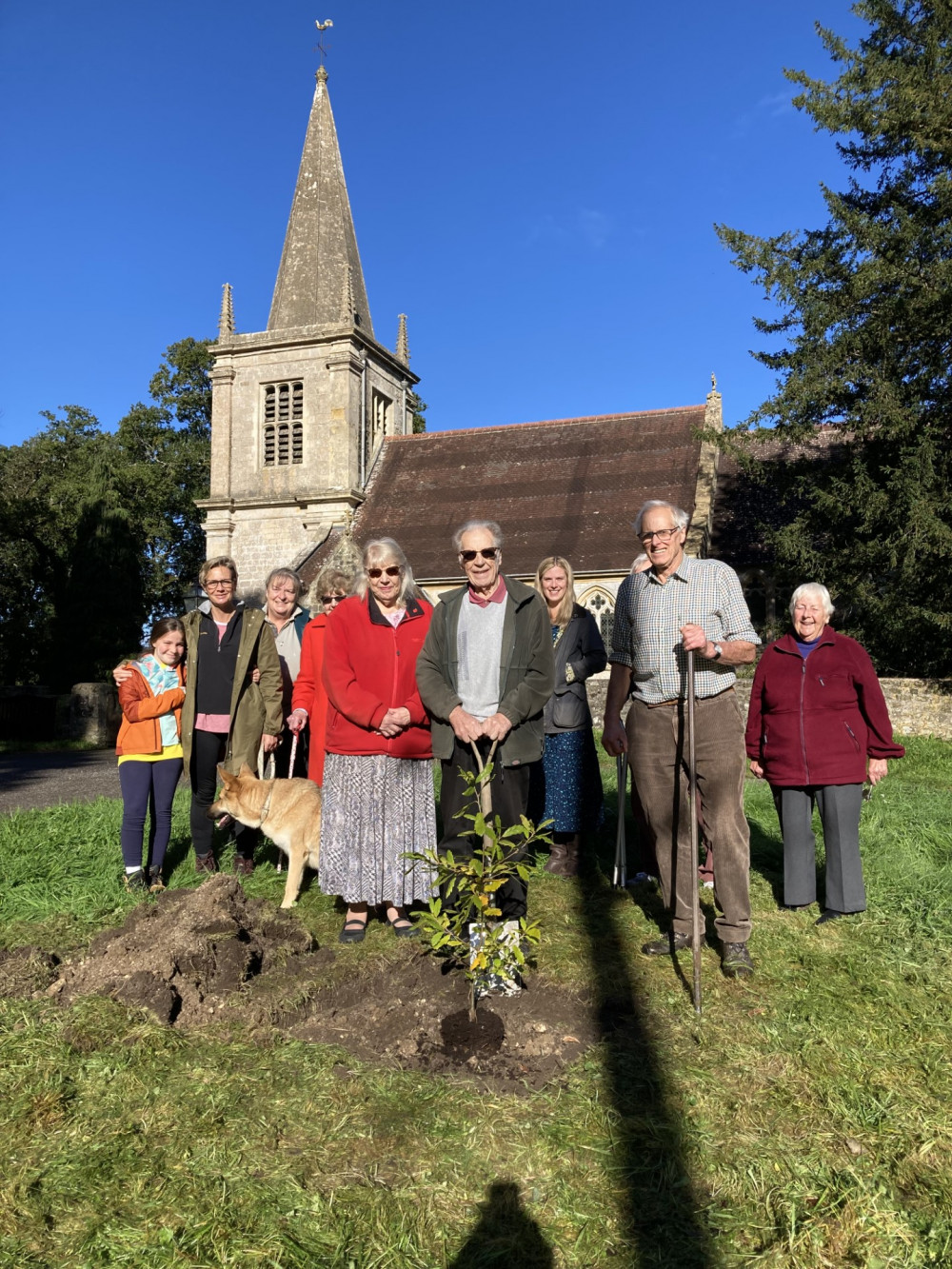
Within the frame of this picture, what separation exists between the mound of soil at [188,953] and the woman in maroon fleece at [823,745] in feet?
10.2

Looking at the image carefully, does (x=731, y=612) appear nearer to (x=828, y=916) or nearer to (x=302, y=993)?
(x=828, y=916)

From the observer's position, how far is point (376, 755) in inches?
197

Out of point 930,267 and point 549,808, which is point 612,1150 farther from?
point 930,267

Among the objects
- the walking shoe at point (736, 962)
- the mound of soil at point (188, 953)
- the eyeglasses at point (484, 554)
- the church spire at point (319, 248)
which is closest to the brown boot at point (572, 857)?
the walking shoe at point (736, 962)

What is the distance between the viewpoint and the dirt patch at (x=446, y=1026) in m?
3.59

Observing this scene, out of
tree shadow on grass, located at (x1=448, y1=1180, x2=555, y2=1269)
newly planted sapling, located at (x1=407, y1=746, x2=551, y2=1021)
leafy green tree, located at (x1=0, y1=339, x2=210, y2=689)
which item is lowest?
tree shadow on grass, located at (x1=448, y1=1180, x2=555, y2=1269)

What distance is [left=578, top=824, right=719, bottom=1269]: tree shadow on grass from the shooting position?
252 centimetres

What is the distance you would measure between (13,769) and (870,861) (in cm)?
1336

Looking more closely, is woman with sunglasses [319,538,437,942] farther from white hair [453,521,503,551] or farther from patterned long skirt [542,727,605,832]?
patterned long skirt [542,727,605,832]

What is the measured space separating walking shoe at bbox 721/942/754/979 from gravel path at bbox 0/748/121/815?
24.0 feet

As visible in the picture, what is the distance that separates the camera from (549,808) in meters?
6.52

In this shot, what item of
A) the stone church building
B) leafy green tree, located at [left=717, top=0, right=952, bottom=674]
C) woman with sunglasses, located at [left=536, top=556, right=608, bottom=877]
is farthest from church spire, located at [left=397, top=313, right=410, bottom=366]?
woman with sunglasses, located at [left=536, top=556, right=608, bottom=877]

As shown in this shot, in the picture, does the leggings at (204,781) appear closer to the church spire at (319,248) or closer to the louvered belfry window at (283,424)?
the louvered belfry window at (283,424)

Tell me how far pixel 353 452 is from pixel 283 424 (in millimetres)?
3084
